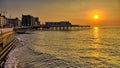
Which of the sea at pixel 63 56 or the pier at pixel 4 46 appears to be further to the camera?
the pier at pixel 4 46

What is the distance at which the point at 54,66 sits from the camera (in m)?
22.0

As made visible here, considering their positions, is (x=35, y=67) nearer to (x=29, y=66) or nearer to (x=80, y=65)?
(x=29, y=66)

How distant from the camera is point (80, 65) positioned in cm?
2245

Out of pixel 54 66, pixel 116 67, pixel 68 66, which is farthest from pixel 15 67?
pixel 116 67

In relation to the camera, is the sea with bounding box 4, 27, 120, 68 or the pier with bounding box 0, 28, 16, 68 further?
the pier with bounding box 0, 28, 16, 68

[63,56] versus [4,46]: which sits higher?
[4,46]

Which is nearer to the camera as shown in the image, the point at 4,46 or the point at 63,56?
the point at 63,56

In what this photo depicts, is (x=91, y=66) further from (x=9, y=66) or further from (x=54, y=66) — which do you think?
(x=9, y=66)

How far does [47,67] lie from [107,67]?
6612 mm

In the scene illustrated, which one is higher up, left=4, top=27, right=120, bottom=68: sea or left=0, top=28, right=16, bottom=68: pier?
left=0, top=28, right=16, bottom=68: pier

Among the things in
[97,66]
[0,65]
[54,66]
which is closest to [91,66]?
[97,66]

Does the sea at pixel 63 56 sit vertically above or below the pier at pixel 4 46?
below

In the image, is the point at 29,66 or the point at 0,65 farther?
the point at 29,66

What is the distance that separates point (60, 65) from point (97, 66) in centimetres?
417
